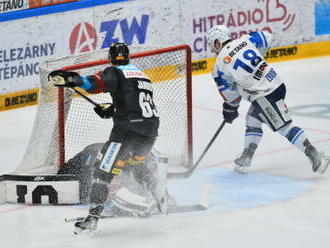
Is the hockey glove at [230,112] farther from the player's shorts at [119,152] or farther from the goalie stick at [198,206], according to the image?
the player's shorts at [119,152]

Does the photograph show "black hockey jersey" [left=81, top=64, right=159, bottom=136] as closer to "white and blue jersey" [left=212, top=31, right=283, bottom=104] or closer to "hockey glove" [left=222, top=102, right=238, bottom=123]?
"white and blue jersey" [left=212, top=31, right=283, bottom=104]

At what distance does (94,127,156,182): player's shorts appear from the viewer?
5.95 metres

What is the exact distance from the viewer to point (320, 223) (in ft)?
20.4

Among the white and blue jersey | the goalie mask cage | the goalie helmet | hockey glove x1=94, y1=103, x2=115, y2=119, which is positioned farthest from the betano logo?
the goalie helmet

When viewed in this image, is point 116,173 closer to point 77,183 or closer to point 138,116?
point 138,116

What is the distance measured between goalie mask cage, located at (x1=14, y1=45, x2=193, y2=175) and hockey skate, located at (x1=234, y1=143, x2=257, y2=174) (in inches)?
14.8

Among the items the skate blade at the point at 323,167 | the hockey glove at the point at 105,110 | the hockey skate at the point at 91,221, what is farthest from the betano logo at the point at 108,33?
the hockey skate at the point at 91,221

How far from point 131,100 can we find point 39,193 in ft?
3.82

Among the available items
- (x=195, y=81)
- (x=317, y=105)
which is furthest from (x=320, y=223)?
(x=195, y=81)

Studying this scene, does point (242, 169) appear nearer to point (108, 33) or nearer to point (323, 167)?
point (323, 167)

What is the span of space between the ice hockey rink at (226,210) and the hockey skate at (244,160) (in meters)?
0.06

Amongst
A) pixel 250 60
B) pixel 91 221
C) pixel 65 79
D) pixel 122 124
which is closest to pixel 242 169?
pixel 250 60

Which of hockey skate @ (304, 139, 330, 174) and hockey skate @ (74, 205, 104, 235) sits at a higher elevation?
hockey skate @ (74, 205, 104, 235)

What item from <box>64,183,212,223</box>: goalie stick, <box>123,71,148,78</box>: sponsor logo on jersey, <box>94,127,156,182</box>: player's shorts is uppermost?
<box>123,71,148,78</box>: sponsor logo on jersey
